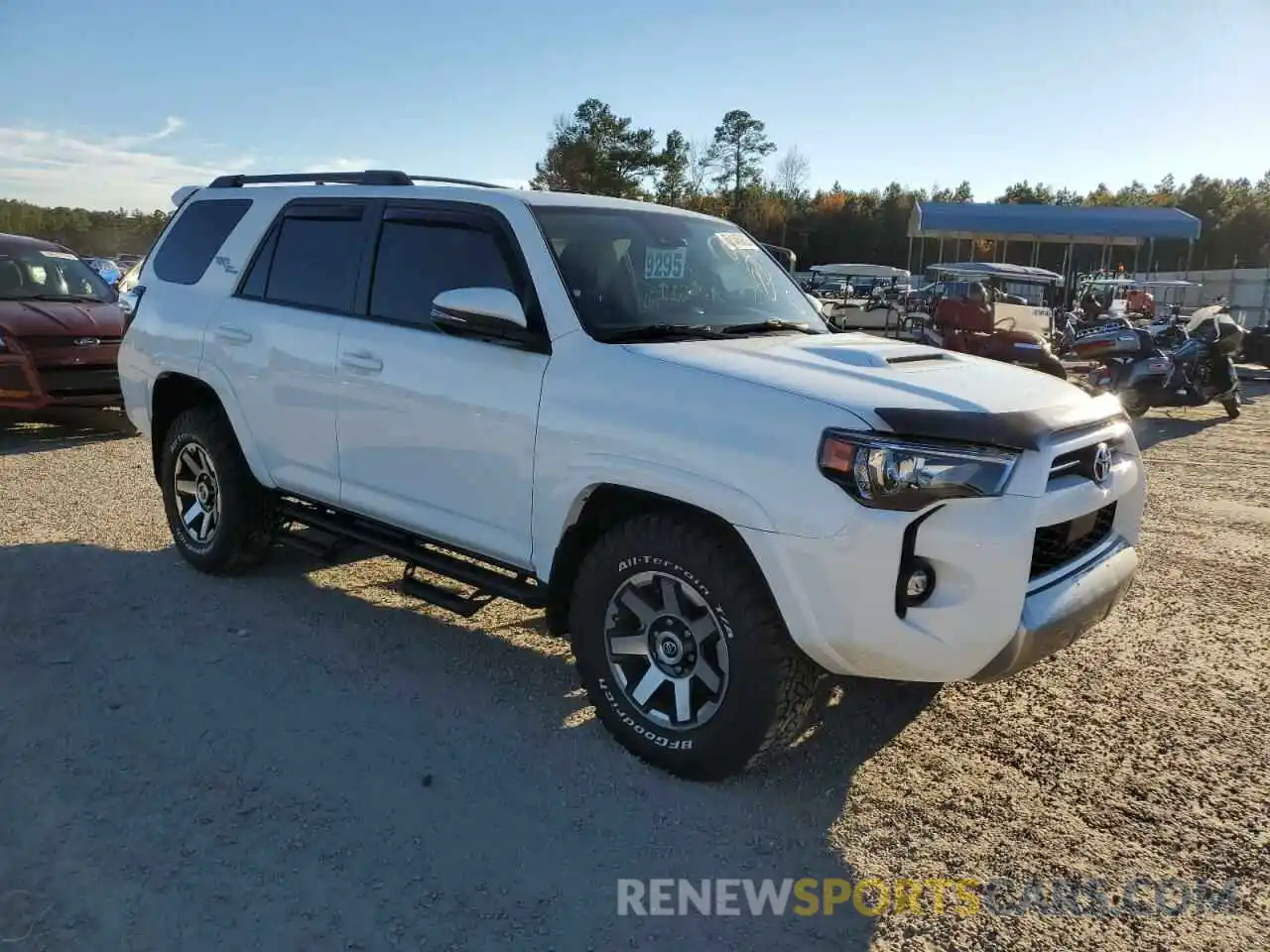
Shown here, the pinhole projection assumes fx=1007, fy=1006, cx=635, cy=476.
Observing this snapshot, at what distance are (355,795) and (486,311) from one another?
1.72m

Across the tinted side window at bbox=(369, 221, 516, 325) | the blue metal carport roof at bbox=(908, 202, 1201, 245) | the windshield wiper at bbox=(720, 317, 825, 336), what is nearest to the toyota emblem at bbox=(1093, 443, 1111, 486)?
the windshield wiper at bbox=(720, 317, 825, 336)

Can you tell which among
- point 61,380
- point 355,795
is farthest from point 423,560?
point 61,380

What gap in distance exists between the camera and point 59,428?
10.1 meters

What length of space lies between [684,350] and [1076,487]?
137 cm

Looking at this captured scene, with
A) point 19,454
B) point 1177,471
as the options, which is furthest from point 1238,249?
point 19,454

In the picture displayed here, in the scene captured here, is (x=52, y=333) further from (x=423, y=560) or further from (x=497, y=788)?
(x=497, y=788)

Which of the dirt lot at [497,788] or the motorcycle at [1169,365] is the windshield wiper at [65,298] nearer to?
the dirt lot at [497,788]

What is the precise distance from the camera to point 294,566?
576cm

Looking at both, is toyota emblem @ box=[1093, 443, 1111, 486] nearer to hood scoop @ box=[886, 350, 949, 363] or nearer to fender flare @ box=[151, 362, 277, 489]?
hood scoop @ box=[886, 350, 949, 363]

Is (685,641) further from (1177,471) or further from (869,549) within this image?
(1177,471)

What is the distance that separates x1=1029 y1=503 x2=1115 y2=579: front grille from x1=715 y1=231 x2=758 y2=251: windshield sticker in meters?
2.01

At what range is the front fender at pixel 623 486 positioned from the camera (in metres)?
3.07

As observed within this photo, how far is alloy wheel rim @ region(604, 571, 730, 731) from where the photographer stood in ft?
10.9

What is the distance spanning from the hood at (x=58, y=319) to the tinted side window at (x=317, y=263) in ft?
17.7
